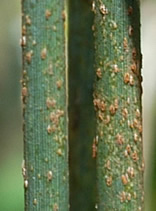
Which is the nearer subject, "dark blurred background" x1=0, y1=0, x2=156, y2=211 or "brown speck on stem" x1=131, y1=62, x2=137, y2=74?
"brown speck on stem" x1=131, y1=62, x2=137, y2=74

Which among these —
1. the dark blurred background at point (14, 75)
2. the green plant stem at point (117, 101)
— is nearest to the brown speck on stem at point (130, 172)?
the green plant stem at point (117, 101)

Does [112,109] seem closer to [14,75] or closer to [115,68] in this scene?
[115,68]

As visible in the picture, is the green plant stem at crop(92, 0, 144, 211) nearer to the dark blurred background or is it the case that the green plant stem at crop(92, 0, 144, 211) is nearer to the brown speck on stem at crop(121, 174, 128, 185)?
the brown speck on stem at crop(121, 174, 128, 185)

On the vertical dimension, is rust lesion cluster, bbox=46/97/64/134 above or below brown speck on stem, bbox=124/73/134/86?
below

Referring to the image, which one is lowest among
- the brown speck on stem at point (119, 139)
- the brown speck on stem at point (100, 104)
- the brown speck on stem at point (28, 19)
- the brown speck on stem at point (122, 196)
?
the brown speck on stem at point (122, 196)

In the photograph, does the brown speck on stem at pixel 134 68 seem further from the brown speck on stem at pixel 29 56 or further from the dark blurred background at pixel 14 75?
the dark blurred background at pixel 14 75

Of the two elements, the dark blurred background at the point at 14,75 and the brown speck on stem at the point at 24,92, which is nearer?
the brown speck on stem at the point at 24,92

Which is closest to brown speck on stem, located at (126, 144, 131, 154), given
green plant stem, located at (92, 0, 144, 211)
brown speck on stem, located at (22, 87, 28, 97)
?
green plant stem, located at (92, 0, 144, 211)
